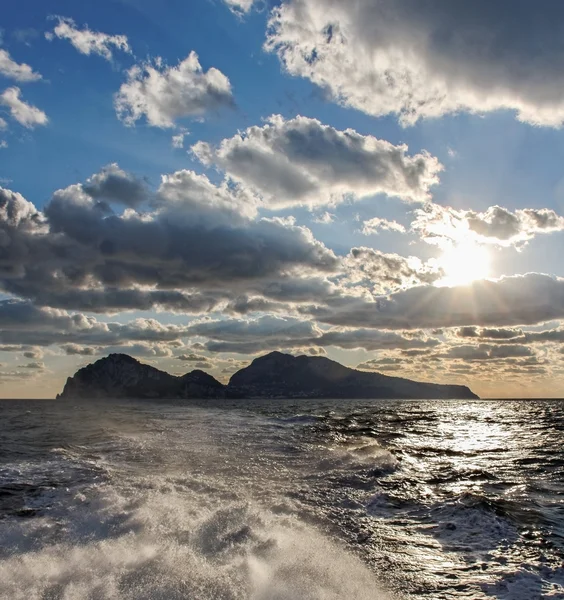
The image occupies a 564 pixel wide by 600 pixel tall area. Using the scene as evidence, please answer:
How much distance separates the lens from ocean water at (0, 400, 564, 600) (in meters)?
9.87

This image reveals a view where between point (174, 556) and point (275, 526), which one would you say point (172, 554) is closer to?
point (174, 556)

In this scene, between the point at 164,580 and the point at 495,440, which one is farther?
the point at 495,440

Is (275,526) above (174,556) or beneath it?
beneath

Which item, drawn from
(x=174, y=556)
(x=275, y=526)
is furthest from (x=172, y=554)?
(x=275, y=526)

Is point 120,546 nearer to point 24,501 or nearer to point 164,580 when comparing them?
point 164,580

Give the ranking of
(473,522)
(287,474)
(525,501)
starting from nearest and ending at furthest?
(473,522)
(525,501)
(287,474)

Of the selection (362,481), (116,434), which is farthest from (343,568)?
(116,434)

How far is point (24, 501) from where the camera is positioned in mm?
16625

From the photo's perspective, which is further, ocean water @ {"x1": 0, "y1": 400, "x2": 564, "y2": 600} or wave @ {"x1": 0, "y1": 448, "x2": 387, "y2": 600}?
ocean water @ {"x1": 0, "y1": 400, "x2": 564, "y2": 600}

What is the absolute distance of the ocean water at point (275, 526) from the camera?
987 centimetres

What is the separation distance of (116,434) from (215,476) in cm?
2124

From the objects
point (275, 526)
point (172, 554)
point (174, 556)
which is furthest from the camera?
point (275, 526)

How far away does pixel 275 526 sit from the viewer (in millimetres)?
13766

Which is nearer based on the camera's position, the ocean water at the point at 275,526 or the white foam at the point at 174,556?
the white foam at the point at 174,556
